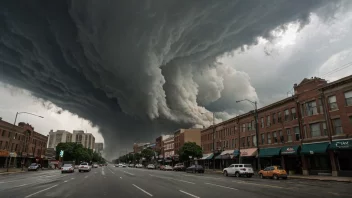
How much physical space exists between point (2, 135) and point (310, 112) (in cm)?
6906

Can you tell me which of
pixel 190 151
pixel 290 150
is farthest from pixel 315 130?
Answer: pixel 190 151

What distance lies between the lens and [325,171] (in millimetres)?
33094

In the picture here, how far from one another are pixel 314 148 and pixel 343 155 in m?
3.34

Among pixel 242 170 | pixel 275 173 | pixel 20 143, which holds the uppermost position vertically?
pixel 20 143

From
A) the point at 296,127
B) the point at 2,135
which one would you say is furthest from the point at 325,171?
the point at 2,135

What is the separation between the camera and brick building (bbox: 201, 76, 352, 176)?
31250 millimetres

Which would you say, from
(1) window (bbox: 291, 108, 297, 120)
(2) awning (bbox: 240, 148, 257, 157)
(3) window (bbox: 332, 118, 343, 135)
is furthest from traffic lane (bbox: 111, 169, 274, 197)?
(2) awning (bbox: 240, 148, 257, 157)

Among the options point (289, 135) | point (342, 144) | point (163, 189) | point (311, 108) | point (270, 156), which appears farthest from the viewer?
point (270, 156)

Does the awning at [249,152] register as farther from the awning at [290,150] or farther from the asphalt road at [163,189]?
the asphalt road at [163,189]

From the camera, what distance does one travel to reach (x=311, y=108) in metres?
36.3

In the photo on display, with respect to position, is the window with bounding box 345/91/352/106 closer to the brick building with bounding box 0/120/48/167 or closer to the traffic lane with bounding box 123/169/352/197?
the traffic lane with bounding box 123/169/352/197

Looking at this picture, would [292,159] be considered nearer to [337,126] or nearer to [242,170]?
[337,126]

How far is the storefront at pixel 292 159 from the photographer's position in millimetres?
36919

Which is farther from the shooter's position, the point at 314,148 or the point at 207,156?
the point at 207,156
